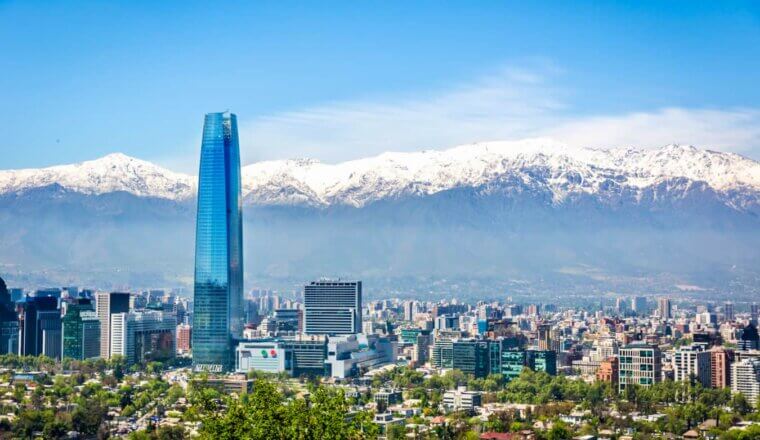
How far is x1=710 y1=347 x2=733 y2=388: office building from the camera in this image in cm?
4550

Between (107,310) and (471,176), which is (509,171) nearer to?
(471,176)

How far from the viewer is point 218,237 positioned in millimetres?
56469

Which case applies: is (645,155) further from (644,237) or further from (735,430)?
(735,430)

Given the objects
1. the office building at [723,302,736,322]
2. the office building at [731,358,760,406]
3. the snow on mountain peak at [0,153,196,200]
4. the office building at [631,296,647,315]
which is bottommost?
the office building at [731,358,760,406]

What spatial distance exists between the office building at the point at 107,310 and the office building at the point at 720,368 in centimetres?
2503

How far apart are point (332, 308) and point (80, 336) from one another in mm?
11757

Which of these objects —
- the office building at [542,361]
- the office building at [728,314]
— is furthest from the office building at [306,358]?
the office building at [728,314]

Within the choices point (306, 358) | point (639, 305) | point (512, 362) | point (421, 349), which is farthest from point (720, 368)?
point (639, 305)

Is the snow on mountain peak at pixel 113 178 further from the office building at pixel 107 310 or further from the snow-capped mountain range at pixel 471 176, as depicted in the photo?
the office building at pixel 107 310

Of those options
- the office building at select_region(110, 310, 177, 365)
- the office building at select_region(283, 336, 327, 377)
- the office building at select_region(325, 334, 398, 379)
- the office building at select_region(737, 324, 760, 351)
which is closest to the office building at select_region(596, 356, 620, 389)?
the office building at select_region(737, 324, 760, 351)

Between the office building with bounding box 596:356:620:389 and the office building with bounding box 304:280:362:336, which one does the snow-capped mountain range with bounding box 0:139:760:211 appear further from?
the office building with bounding box 596:356:620:389

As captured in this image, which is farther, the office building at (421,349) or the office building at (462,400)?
the office building at (421,349)

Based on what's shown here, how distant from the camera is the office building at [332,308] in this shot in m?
62.3

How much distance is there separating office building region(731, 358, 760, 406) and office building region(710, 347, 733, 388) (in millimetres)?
324
